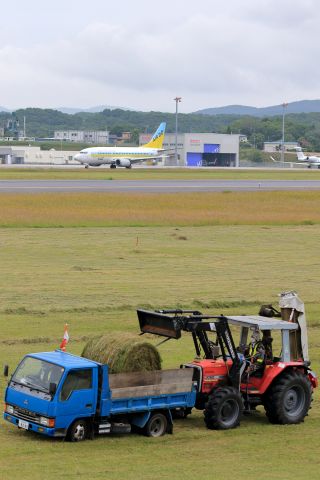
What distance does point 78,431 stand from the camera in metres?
16.7

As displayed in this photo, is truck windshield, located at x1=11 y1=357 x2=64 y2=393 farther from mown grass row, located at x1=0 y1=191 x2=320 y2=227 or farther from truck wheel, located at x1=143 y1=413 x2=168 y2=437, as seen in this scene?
mown grass row, located at x1=0 y1=191 x2=320 y2=227

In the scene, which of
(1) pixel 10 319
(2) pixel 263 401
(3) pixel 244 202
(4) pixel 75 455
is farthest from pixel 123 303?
(3) pixel 244 202

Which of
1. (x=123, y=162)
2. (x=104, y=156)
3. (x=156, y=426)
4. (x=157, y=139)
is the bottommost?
(x=156, y=426)

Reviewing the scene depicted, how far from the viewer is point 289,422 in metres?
18.5

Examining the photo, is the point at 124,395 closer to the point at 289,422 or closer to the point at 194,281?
the point at 289,422

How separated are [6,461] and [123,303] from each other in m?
18.1

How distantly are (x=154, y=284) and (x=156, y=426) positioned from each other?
20506mm

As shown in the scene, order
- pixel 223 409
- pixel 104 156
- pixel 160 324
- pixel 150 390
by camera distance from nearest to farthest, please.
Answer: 1. pixel 150 390
2. pixel 160 324
3. pixel 223 409
4. pixel 104 156

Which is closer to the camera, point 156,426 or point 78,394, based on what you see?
point 78,394

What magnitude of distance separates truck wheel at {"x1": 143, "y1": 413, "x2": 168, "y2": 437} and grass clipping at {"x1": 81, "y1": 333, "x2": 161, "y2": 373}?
0.89 meters

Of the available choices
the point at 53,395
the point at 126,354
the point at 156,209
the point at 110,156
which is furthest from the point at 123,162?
the point at 53,395

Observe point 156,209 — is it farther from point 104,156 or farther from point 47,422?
point 104,156

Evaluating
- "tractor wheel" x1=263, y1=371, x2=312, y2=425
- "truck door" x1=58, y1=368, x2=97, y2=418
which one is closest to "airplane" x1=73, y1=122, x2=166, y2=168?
"tractor wheel" x1=263, y1=371, x2=312, y2=425

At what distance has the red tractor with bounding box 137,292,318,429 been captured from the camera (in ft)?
57.7
